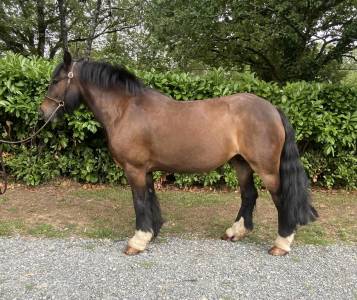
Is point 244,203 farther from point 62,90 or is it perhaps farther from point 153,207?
point 62,90

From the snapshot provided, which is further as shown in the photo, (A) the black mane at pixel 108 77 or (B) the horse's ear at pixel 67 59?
(A) the black mane at pixel 108 77

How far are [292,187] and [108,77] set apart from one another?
7.51ft

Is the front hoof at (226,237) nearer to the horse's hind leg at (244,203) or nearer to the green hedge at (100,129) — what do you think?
the horse's hind leg at (244,203)

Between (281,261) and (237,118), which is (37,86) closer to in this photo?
(237,118)

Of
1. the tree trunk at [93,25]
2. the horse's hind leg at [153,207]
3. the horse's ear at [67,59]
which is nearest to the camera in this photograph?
the horse's ear at [67,59]

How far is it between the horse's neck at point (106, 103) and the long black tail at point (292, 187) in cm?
176

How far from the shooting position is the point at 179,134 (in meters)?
4.12

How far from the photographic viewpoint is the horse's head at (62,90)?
4.18 m

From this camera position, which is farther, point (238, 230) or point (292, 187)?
point (238, 230)

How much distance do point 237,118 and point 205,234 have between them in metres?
1.59

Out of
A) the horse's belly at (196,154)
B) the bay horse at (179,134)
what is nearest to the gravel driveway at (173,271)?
the bay horse at (179,134)

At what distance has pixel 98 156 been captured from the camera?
685 cm

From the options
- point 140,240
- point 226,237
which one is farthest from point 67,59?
point 226,237

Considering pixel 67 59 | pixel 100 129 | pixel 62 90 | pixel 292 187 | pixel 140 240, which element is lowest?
pixel 140 240
